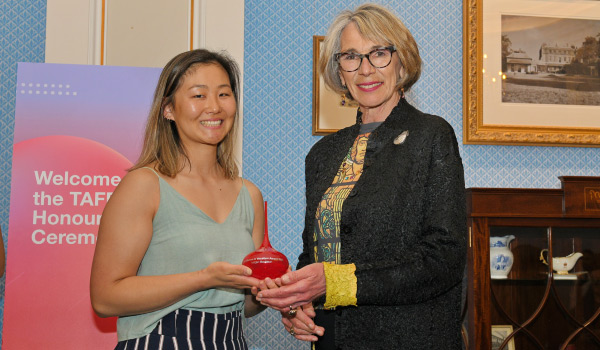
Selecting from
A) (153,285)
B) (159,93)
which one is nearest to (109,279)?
(153,285)

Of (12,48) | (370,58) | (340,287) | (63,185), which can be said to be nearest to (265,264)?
(340,287)

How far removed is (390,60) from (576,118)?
236cm

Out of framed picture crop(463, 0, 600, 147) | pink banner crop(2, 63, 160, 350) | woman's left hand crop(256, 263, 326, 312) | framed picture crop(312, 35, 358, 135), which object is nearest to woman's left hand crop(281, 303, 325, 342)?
woman's left hand crop(256, 263, 326, 312)

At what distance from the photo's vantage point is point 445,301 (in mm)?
1479

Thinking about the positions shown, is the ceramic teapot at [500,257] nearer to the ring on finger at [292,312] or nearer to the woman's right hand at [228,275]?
the ring on finger at [292,312]

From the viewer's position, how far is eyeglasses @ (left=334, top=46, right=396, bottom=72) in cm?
165

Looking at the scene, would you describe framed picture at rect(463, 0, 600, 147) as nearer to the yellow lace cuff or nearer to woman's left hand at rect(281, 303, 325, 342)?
woman's left hand at rect(281, 303, 325, 342)

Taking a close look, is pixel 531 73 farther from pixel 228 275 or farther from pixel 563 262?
pixel 228 275

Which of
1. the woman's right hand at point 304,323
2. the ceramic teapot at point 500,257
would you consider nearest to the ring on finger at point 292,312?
the woman's right hand at point 304,323

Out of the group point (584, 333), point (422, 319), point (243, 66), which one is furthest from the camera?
point (243, 66)

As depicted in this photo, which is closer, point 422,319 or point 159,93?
point 422,319

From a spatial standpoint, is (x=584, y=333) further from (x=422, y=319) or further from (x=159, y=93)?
(x=159, y=93)

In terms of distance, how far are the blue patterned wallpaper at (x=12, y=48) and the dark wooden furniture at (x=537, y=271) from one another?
2.48 metres

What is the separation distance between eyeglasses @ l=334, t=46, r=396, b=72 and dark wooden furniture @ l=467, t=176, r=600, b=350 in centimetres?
152
